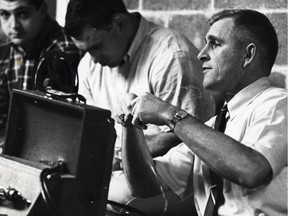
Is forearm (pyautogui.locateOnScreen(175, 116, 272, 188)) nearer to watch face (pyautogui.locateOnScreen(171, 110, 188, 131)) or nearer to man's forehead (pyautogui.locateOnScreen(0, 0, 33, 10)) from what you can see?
watch face (pyautogui.locateOnScreen(171, 110, 188, 131))

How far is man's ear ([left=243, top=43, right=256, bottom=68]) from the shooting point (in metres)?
1.63

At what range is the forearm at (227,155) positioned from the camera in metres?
1.42

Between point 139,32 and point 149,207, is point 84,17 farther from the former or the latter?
point 149,207

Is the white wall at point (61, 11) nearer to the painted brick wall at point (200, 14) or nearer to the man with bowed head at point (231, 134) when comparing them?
the painted brick wall at point (200, 14)

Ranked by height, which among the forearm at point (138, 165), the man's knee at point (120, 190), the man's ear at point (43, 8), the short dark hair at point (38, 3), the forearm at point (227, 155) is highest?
the forearm at point (227, 155)

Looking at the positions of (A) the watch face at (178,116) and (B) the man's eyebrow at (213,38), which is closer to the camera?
(A) the watch face at (178,116)

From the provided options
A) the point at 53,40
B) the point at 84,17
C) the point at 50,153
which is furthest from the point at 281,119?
the point at 53,40

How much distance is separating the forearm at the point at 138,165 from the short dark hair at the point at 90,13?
77 centimetres

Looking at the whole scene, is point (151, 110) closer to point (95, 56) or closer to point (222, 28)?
point (222, 28)

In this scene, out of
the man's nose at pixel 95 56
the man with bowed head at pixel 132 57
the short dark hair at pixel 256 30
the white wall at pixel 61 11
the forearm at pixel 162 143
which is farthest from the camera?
the white wall at pixel 61 11

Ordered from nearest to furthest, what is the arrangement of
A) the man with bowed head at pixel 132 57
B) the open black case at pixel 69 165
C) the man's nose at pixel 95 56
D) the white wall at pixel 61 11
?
the open black case at pixel 69 165 → the man with bowed head at pixel 132 57 → the man's nose at pixel 95 56 → the white wall at pixel 61 11

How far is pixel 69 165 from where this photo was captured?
1458 mm

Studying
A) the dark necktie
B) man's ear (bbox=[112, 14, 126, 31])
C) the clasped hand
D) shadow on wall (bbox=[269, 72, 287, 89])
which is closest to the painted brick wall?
shadow on wall (bbox=[269, 72, 287, 89])

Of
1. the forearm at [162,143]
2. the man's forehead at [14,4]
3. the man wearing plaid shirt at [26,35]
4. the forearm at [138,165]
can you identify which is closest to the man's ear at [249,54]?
the forearm at [138,165]
